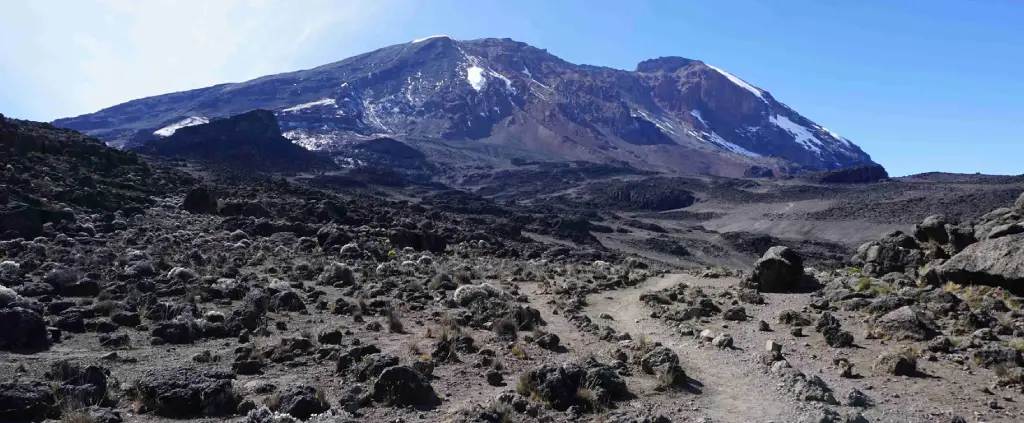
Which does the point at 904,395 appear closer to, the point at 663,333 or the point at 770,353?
the point at 770,353

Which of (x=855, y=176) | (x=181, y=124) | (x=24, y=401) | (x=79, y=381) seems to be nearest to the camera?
(x=24, y=401)

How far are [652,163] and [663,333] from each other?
150 m

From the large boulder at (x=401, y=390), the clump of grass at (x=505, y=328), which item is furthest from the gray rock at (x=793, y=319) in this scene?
the large boulder at (x=401, y=390)

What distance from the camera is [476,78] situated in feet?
618

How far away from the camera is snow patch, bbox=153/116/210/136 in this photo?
11181 cm

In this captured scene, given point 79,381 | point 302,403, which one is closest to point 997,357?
point 302,403

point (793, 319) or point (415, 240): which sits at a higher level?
point (793, 319)

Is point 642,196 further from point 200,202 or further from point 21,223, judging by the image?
point 21,223

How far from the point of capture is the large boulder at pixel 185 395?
5.57 metres

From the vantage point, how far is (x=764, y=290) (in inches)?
515

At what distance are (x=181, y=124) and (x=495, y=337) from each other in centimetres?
13188

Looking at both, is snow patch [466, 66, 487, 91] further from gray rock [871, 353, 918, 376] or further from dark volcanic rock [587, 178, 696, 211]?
gray rock [871, 353, 918, 376]

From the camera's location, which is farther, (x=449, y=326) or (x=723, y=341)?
(x=449, y=326)

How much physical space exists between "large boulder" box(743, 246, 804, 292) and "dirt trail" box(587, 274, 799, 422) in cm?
323
